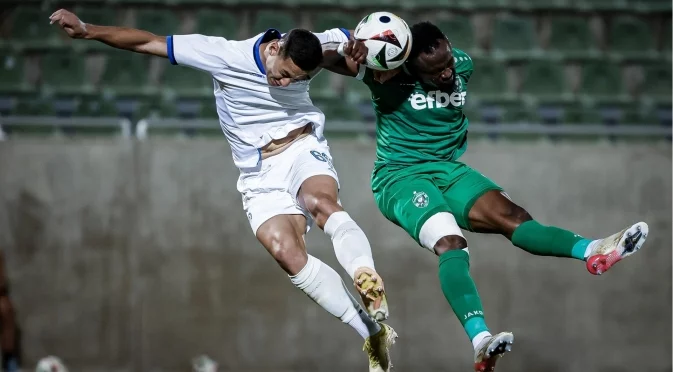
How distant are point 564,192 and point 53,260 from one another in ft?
15.7

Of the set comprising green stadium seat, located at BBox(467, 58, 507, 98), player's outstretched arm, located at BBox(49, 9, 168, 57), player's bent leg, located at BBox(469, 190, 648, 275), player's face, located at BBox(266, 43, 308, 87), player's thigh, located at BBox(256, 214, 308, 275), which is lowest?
player's thigh, located at BBox(256, 214, 308, 275)

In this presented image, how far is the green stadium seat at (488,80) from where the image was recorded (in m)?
11.6

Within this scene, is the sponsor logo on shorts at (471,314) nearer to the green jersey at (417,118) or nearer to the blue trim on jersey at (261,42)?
the green jersey at (417,118)

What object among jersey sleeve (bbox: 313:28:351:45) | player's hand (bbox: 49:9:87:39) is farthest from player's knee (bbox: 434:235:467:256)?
player's hand (bbox: 49:9:87:39)

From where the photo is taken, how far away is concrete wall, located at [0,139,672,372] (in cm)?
1034

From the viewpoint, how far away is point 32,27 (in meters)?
11.9

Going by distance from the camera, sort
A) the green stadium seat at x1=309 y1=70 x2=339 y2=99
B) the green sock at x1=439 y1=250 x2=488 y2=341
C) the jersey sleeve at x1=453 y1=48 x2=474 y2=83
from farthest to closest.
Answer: the green stadium seat at x1=309 y1=70 x2=339 y2=99, the jersey sleeve at x1=453 y1=48 x2=474 y2=83, the green sock at x1=439 y1=250 x2=488 y2=341

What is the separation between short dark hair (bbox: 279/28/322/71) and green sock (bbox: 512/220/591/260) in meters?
1.52

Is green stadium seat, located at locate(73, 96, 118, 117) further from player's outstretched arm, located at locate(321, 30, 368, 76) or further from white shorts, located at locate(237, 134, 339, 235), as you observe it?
player's outstretched arm, located at locate(321, 30, 368, 76)

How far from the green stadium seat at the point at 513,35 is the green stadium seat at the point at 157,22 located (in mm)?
3457

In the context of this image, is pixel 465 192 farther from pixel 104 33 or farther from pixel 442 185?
pixel 104 33

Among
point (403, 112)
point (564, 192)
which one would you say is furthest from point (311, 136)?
point (564, 192)

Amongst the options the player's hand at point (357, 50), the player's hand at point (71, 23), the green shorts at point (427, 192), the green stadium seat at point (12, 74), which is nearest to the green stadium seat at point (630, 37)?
the green shorts at point (427, 192)

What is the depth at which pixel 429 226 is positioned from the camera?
255 inches
